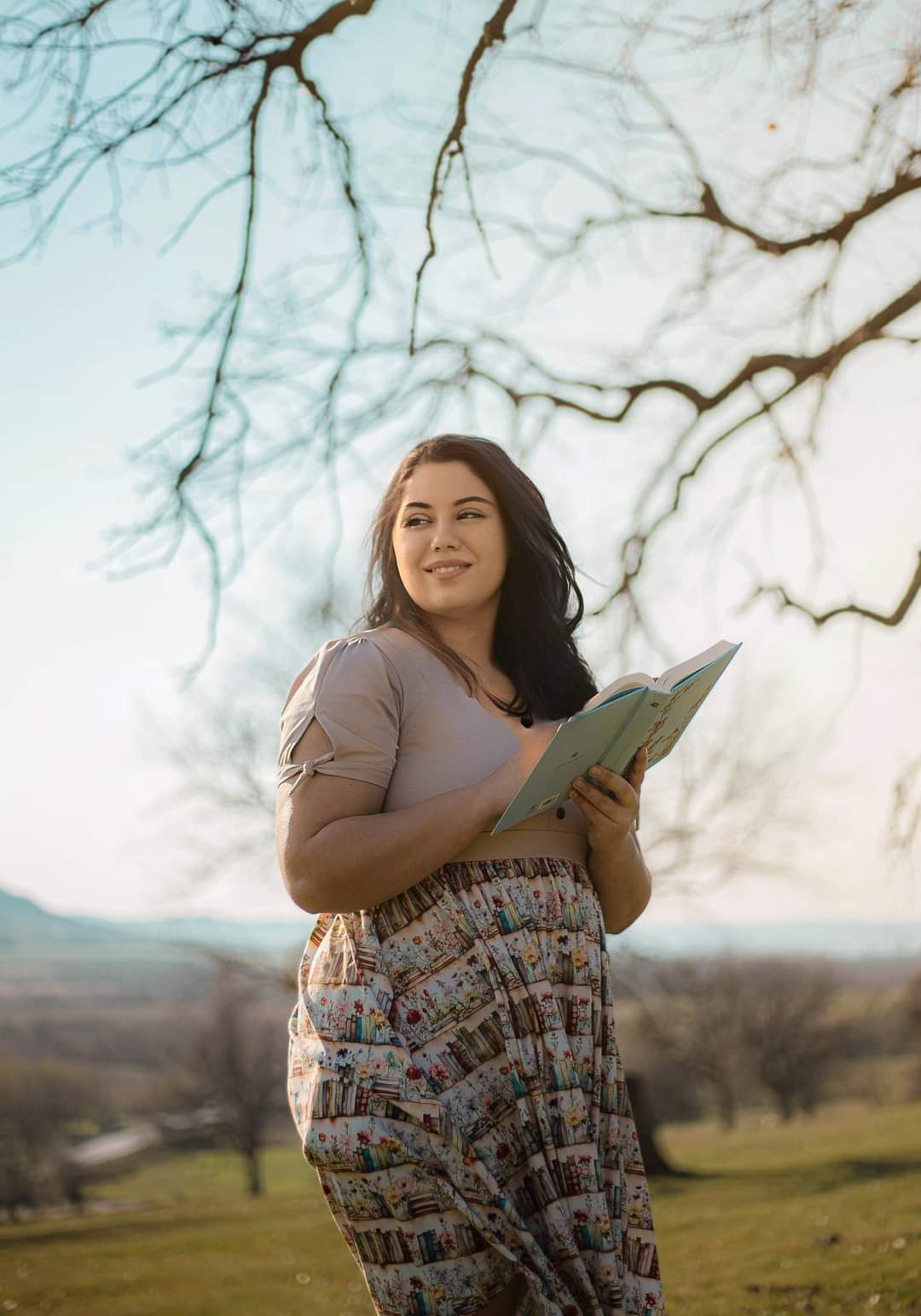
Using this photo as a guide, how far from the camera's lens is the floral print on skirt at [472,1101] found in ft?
6.07

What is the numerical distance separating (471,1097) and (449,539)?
944 millimetres

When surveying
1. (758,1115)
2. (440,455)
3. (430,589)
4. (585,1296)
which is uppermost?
(440,455)

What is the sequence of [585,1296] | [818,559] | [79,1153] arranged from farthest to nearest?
[79,1153] → [818,559] → [585,1296]

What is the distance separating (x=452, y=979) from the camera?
1.97 m

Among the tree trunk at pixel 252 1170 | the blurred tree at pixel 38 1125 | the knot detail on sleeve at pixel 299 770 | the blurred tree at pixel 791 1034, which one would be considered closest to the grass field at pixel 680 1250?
the knot detail on sleeve at pixel 299 770

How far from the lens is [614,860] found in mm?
2166

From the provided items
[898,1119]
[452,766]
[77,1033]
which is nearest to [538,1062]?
[452,766]

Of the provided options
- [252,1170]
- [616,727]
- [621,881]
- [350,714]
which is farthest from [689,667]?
[252,1170]

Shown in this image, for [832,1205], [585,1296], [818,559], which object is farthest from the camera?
[832,1205]

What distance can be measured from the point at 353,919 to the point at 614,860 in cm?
48

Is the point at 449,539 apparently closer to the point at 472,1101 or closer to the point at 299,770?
the point at 299,770

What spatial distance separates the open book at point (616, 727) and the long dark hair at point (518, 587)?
0.26 meters

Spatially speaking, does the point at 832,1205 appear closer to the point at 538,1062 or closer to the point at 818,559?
the point at 818,559

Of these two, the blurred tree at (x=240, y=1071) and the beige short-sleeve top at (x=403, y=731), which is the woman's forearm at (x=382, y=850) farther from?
the blurred tree at (x=240, y=1071)
